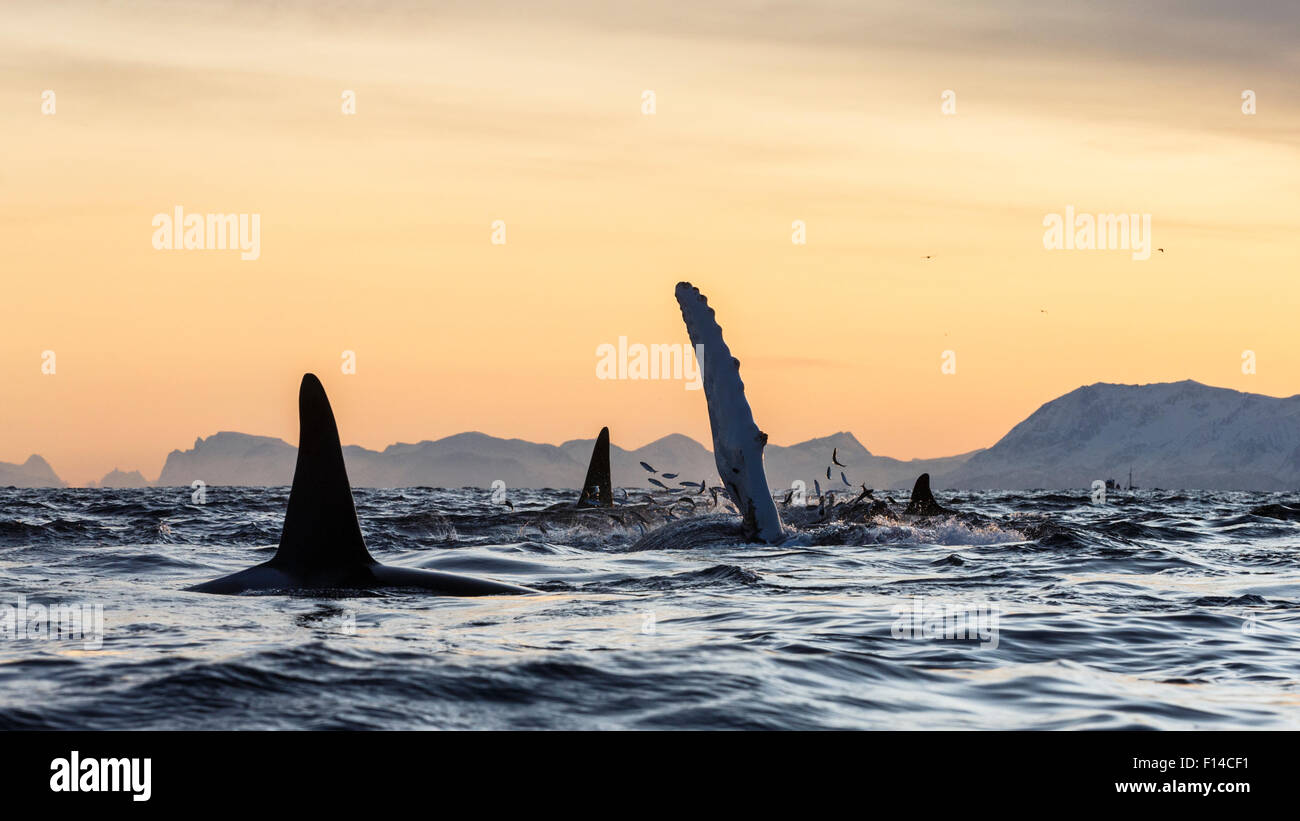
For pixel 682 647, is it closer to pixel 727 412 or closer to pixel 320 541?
pixel 320 541

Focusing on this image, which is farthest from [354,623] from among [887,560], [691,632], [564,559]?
[887,560]

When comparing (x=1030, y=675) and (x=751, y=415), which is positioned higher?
(x=751, y=415)

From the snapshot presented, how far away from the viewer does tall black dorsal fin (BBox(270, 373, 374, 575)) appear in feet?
41.6

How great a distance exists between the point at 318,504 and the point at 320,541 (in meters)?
0.54

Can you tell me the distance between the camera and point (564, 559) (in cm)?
1928

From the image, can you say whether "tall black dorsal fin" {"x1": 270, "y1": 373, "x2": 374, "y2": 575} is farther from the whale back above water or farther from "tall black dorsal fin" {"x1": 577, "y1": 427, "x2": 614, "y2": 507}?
"tall black dorsal fin" {"x1": 577, "y1": 427, "x2": 614, "y2": 507}

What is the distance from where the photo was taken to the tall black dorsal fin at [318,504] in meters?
12.7

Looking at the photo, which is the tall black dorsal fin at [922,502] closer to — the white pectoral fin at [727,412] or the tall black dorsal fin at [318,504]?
the white pectoral fin at [727,412]

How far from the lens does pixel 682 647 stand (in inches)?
392

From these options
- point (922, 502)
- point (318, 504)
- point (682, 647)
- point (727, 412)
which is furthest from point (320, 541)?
point (922, 502)

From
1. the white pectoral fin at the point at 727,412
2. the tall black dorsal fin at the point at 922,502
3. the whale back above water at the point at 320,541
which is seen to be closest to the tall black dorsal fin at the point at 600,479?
the tall black dorsal fin at the point at 922,502

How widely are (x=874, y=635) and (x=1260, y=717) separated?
3631mm

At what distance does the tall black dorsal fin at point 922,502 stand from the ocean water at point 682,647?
6667mm
